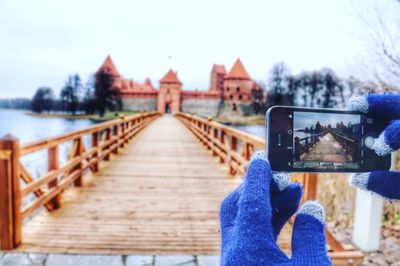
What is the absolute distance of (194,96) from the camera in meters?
60.1

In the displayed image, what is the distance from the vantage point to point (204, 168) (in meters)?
7.04

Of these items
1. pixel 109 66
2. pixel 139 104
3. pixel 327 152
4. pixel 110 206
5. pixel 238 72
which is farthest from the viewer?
pixel 109 66

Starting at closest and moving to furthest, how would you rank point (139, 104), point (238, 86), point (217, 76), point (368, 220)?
point (368, 220), point (139, 104), point (238, 86), point (217, 76)

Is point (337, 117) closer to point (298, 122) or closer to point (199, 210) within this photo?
point (298, 122)

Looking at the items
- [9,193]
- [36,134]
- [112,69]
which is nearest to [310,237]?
[9,193]

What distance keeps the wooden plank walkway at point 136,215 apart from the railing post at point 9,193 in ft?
0.47

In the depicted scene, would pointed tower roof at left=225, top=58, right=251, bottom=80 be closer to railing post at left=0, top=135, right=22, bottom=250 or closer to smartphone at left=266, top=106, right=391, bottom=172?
railing post at left=0, top=135, right=22, bottom=250

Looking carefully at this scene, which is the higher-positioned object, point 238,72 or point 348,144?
point 238,72

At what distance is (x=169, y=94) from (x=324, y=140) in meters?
61.2

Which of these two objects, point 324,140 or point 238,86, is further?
point 238,86

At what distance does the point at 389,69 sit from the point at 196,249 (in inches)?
162

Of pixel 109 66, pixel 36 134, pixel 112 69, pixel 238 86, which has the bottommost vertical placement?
pixel 36 134

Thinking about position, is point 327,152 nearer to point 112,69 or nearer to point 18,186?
point 18,186

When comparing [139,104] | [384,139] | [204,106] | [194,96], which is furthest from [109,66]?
[384,139]
